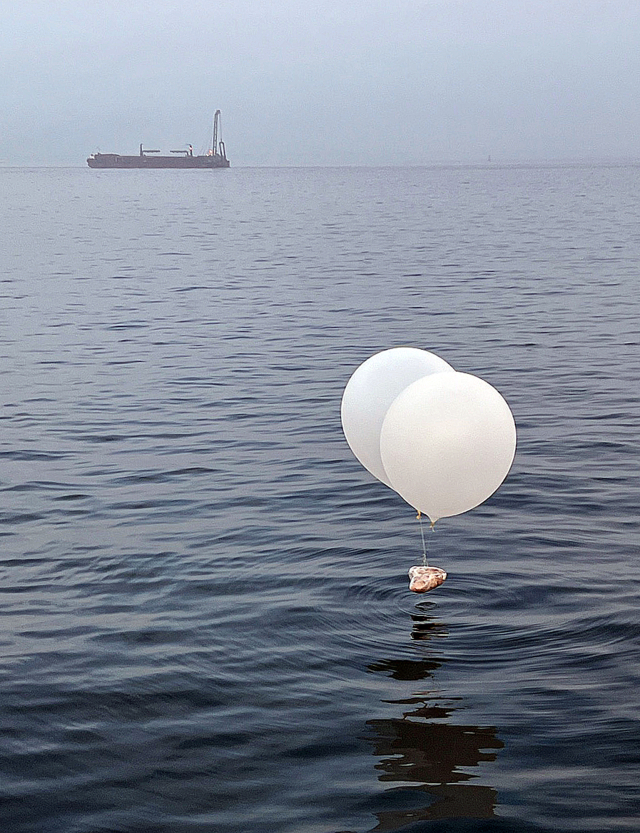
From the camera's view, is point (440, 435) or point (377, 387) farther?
point (377, 387)

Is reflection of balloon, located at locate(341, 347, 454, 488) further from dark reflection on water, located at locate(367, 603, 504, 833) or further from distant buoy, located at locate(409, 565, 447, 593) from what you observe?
dark reflection on water, located at locate(367, 603, 504, 833)

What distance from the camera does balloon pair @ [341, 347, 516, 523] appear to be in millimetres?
6066

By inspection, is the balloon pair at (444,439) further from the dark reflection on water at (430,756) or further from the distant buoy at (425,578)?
the dark reflection on water at (430,756)

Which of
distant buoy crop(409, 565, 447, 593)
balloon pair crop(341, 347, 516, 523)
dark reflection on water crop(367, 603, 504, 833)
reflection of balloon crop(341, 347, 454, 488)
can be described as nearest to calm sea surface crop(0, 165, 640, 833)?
dark reflection on water crop(367, 603, 504, 833)

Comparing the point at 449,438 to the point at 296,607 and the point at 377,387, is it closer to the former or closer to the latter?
the point at 377,387

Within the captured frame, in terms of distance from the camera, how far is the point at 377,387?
265 inches

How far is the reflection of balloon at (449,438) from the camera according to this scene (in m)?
6.06

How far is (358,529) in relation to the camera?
31.4 feet

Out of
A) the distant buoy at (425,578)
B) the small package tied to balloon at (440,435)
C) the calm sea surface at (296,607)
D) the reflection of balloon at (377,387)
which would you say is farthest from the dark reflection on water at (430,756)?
the reflection of balloon at (377,387)

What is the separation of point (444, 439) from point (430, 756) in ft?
5.55

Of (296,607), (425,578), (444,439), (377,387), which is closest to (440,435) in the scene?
(444,439)

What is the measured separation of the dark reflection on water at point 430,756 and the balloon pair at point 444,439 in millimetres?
1124

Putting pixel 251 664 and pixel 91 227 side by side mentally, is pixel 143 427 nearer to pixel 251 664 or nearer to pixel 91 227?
pixel 251 664

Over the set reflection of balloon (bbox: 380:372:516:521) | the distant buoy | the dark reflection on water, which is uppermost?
reflection of balloon (bbox: 380:372:516:521)
